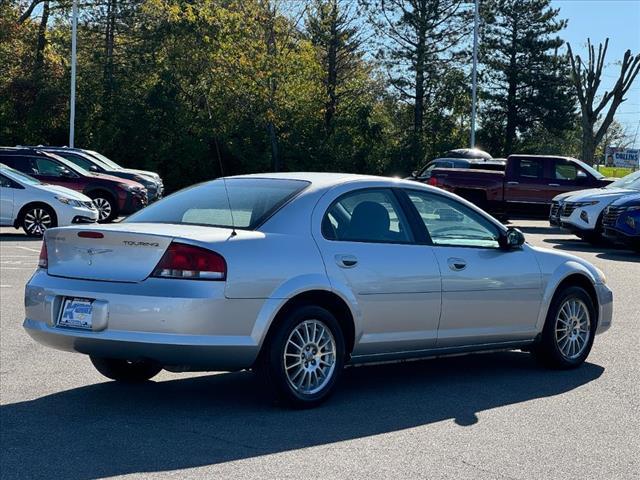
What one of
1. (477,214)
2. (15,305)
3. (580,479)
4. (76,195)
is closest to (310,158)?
(76,195)

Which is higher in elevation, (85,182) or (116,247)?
(116,247)

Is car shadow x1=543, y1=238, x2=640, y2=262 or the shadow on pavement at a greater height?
car shadow x1=543, y1=238, x2=640, y2=262

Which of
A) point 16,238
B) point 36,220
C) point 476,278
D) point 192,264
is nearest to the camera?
point 192,264

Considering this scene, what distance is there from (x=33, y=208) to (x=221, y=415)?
16.3 metres

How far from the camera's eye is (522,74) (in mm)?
62750

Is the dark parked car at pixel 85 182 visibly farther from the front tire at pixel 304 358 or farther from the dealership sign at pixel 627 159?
the dealership sign at pixel 627 159

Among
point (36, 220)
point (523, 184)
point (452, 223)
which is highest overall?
point (452, 223)

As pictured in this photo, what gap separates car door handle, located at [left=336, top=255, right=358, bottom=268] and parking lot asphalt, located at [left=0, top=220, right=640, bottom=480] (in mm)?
937

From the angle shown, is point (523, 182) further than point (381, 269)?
Yes

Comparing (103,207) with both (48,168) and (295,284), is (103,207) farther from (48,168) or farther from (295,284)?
(295,284)

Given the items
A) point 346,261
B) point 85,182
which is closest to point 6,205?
point 85,182

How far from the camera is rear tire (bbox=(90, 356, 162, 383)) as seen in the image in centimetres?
810

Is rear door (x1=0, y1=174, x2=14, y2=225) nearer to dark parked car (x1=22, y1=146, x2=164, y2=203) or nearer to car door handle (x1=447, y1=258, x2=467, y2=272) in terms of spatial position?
dark parked car (x1=22, y1=146, x2=164, y2=203)

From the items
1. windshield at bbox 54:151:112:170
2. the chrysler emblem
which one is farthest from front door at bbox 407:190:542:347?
windshield at bbox 54:151:112:170
